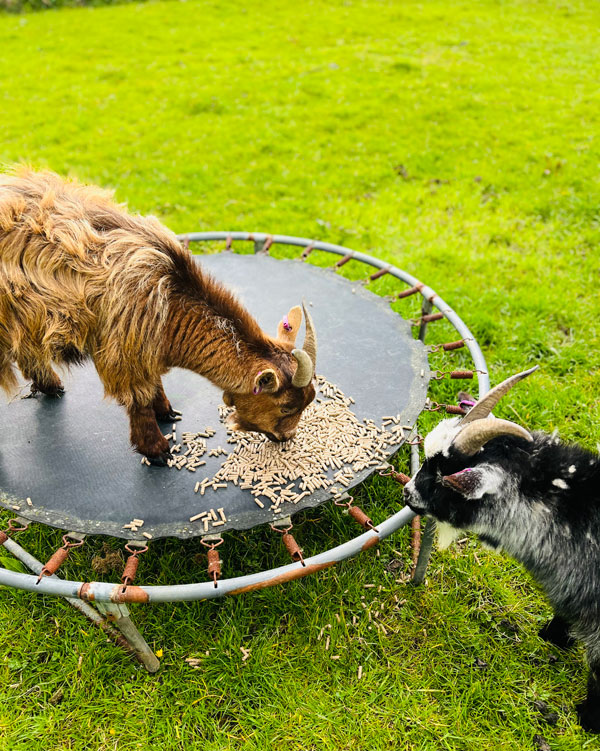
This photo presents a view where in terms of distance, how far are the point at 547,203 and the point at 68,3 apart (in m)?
15.3

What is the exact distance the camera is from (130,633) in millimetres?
3129

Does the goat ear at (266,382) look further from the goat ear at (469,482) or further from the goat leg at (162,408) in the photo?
the goat ear at (469,482)

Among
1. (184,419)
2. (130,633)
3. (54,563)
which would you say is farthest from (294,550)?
(184,419)

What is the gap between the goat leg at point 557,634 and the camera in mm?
3406

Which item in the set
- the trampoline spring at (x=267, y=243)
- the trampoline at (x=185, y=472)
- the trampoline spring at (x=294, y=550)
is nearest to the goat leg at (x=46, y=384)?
the trampoline at (x=185, y=472)

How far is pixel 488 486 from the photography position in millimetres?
2854

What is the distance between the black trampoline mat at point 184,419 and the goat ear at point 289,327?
85 cm

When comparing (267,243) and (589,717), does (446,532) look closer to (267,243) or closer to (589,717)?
(589,717)

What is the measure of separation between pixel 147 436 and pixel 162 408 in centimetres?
40

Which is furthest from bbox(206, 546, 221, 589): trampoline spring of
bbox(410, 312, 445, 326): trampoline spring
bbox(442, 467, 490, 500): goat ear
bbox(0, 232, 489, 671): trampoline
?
bbox(410, 312, 445, 326): trampoline spring

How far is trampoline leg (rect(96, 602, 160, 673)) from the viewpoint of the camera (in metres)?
3.04

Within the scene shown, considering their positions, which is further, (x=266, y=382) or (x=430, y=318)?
(x=430, y=318)

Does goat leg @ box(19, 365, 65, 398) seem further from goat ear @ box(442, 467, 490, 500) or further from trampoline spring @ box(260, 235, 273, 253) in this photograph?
goat ear @ box(442, 467, 490, 500)

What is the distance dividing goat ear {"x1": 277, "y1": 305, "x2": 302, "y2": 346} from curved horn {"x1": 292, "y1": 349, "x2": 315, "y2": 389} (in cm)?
40
